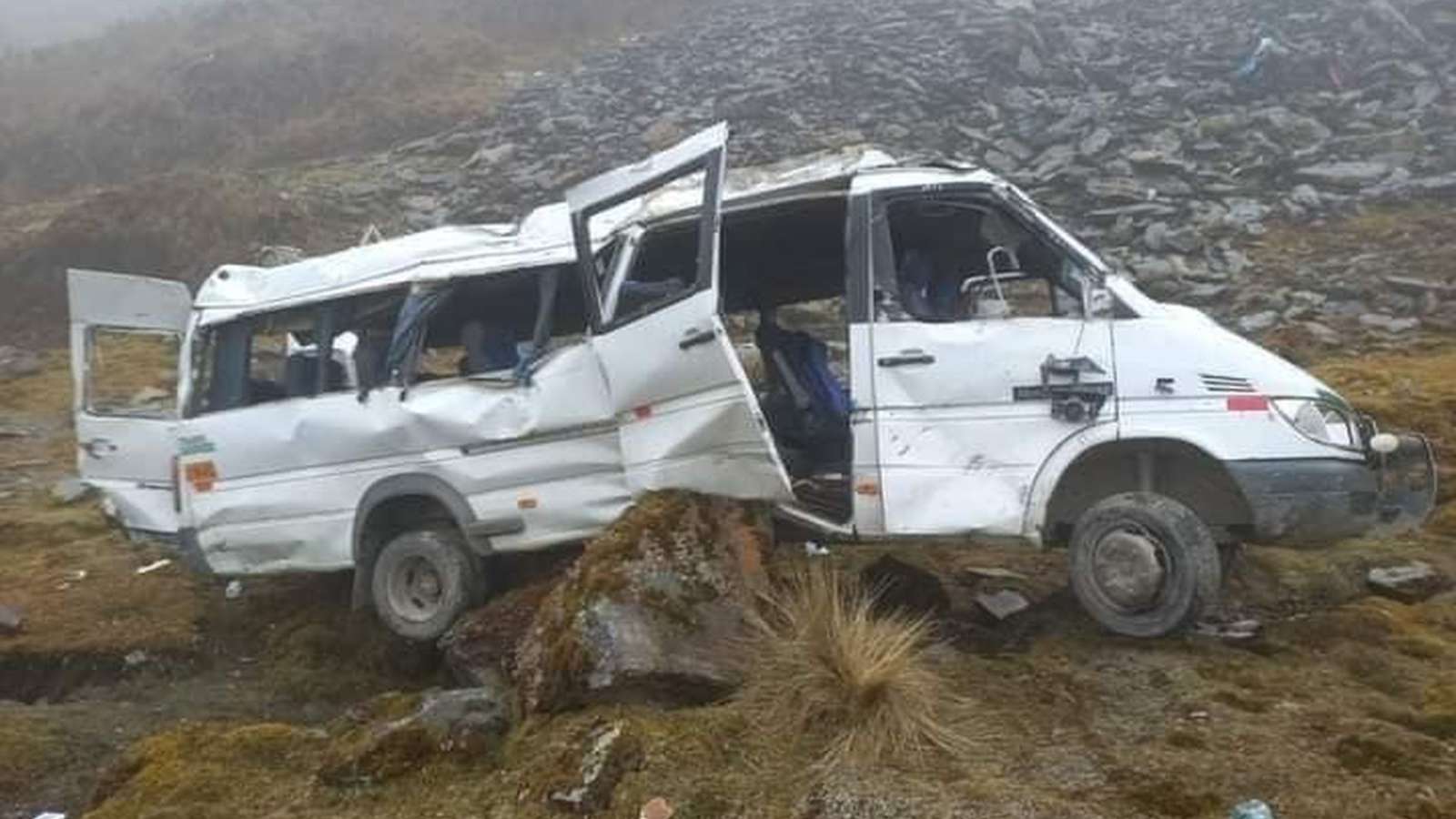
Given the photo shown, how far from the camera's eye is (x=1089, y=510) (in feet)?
19.9

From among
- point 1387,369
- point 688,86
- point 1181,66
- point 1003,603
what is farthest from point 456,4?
point 1003,603

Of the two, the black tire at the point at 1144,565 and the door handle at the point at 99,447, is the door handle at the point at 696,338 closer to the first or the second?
the black tire at the point at 1144,565

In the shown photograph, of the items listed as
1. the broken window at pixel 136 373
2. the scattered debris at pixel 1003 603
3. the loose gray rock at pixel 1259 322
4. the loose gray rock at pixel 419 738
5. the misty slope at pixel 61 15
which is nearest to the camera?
the loose gray rock at pixel 419 738

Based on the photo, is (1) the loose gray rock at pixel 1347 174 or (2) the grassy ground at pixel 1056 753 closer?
(2) the grassy ground at pixel 1056 753

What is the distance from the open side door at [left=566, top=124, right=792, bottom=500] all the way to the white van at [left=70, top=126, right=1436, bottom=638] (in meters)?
0.01

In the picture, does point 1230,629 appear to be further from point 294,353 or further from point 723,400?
point 294,353

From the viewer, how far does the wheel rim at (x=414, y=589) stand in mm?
7383

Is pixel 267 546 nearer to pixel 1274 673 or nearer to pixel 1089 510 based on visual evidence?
pixel 1089 510

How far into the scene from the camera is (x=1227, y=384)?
590cm

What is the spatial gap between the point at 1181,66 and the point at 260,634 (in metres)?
18.3

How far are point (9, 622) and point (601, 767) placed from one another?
17.3 feet

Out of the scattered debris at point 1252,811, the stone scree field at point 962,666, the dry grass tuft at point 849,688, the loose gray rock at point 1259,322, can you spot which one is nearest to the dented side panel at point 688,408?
the stone scree field at point 962,666

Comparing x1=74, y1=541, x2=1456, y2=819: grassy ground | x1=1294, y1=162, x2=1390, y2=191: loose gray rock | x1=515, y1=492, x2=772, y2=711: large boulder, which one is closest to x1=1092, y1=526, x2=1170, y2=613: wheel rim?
x1=74, y1=541, x2=1456, y2=819: grassy ground

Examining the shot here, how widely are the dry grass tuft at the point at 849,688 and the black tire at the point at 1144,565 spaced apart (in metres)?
1.02
